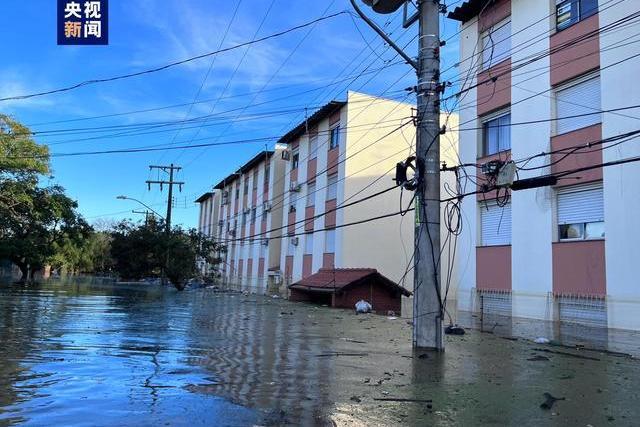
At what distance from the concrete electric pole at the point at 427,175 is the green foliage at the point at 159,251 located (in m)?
38.0

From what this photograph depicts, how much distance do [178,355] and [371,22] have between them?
24.6 feet

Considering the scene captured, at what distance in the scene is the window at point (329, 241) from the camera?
33.3 m

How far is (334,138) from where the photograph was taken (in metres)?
34.3

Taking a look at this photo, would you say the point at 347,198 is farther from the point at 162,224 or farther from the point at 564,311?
the point at 162,224

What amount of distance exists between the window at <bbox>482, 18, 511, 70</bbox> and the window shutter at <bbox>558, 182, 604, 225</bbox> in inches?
224

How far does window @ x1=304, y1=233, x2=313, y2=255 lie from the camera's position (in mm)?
36847

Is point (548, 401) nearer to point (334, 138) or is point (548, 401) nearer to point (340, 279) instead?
point (340, 279)

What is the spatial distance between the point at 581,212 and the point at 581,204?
9.8 inches

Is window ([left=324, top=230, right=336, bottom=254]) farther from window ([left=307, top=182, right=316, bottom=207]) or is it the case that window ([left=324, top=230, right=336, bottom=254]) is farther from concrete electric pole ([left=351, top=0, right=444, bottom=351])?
concrete electric pole ([left=351, top=0, right=444, bottom=351])

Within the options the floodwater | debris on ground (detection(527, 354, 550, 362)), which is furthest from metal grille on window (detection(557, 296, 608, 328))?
debris on ground (detection(527, 354, 550, 362))

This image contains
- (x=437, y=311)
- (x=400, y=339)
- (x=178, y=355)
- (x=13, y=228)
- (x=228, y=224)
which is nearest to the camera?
(x=178, y=355)

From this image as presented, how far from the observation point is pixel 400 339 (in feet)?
45.5

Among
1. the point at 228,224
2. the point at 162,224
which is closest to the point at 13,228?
the point at 162,224

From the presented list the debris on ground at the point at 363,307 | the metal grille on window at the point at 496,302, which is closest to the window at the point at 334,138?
the debris on ground at the point at 363,307
